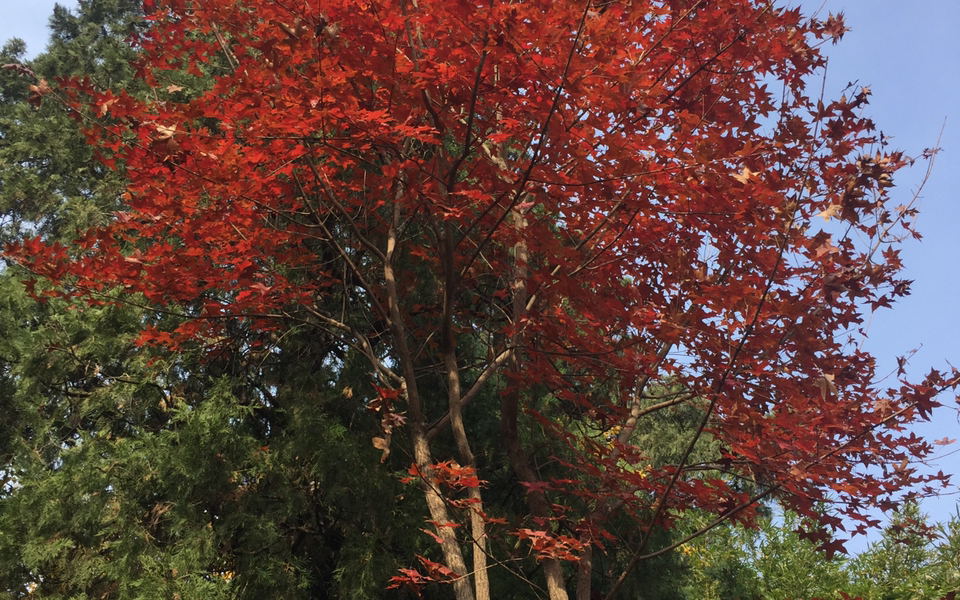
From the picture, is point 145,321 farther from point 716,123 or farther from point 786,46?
point 786,46

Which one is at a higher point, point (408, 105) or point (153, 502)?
point (408, 105)

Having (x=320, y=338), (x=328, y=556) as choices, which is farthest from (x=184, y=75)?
(x=328, y=556)

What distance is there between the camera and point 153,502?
202 inches

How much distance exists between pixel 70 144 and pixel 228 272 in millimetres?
6492

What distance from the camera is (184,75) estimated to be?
7402 mm

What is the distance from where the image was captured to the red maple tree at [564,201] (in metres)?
3.55

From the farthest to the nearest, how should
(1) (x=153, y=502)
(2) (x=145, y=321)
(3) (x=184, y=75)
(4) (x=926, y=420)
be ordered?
(3) (x=184, y=75), (2) (x=145, y=321), (1) (x=153, y=502), (4) (x=926, y=420)

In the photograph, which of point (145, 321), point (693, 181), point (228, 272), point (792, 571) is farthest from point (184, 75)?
point (792, 571)

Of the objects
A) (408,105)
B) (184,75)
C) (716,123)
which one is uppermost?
(184,75)

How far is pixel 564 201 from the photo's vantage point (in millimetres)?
4273

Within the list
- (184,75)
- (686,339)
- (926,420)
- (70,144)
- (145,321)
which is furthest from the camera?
(70,144)

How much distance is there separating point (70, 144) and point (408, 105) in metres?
7.44

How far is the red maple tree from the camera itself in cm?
355

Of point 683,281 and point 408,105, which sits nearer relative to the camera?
point 408,105
